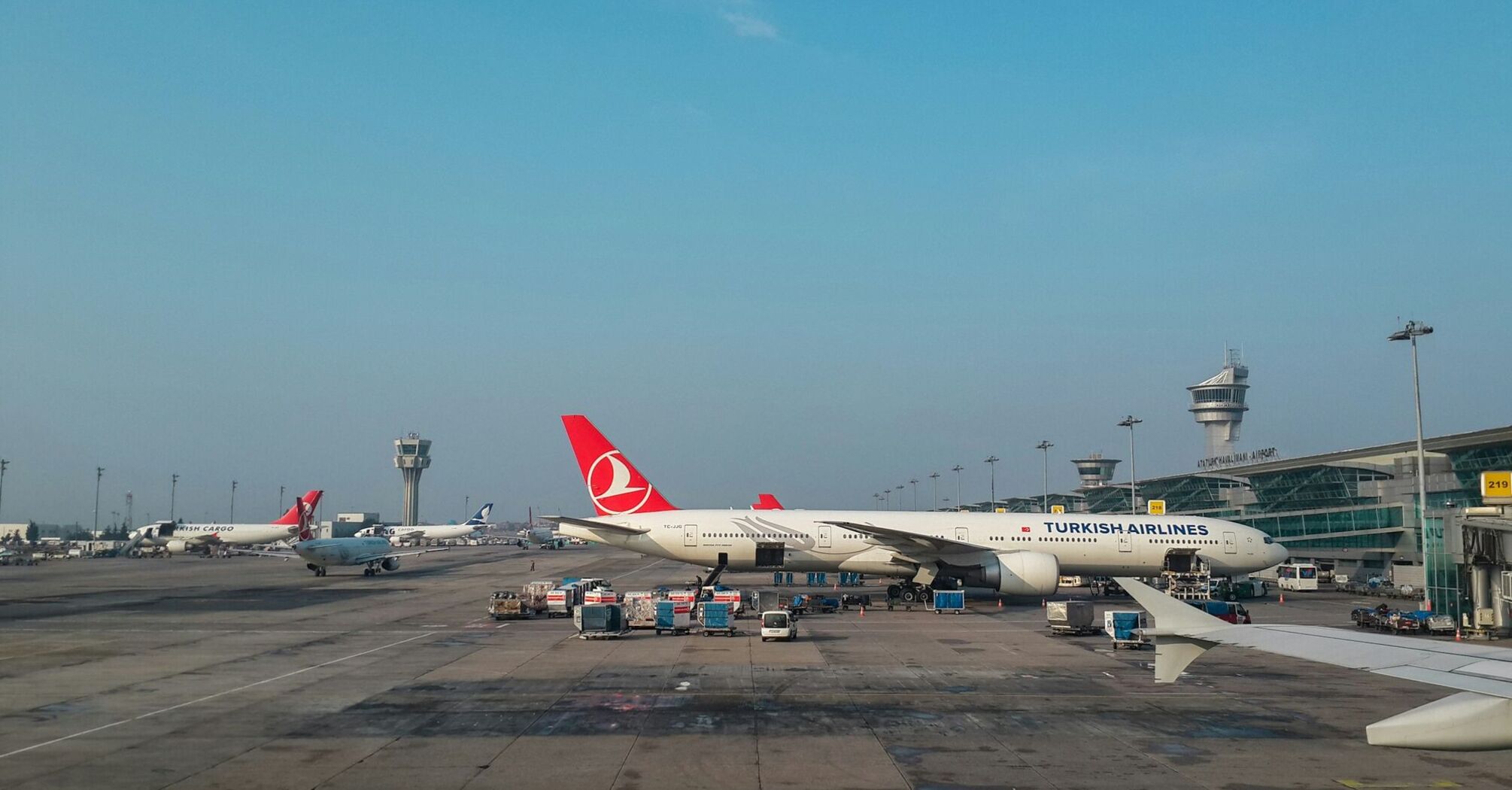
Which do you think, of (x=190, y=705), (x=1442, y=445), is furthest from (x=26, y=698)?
(x=1442, y=445)

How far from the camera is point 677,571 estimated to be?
242ft

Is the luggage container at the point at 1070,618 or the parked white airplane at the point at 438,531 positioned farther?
the parked white airplane at the point at 438,531

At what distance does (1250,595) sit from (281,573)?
219 feet

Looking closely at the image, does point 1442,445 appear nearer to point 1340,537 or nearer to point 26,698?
point 1340,537

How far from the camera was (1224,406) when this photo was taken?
197500 mm

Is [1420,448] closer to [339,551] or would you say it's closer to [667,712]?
[667,712]

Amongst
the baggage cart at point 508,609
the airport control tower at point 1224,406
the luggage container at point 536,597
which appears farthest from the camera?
the airport control tower at point 1224,406

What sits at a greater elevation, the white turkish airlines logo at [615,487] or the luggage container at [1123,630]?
the white turkish airlines logo at [615,487]

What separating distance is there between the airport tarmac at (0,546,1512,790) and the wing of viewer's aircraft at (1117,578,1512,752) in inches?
192

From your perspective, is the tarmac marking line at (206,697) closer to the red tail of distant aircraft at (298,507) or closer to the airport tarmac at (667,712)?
the airport tarmac at (667,712)

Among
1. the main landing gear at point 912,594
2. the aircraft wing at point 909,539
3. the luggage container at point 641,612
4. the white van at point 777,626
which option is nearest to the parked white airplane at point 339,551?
the luggage container at point 641,612

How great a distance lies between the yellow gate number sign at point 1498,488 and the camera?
110 ft

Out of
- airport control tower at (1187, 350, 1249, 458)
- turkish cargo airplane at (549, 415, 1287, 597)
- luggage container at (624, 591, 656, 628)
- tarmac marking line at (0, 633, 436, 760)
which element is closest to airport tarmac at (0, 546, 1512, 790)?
tarmac marking line at (0, 633, 436, 760)

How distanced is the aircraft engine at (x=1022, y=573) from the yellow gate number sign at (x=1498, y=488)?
15497 mm
